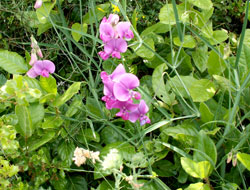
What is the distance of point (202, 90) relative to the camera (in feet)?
4.43

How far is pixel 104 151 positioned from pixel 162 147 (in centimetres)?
24

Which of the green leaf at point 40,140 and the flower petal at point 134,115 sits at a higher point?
the flower petal at point 134,115

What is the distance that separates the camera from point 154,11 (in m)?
2.03

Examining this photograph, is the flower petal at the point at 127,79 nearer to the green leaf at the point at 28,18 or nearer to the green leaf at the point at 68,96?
the green leaf at the point at 68,96

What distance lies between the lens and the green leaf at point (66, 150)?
1.34 m

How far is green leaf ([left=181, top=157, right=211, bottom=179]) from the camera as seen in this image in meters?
1.14

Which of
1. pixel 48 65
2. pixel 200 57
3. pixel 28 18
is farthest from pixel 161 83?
pixel 28 18

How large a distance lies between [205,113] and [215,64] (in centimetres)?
24

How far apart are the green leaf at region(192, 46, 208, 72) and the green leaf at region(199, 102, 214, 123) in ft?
1.11

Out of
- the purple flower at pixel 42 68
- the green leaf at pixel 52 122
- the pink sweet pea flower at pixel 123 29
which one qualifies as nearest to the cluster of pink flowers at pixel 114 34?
the pink sweet pea flower at pixel 123 29

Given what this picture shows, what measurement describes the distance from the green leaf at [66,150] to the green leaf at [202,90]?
0.56 meters

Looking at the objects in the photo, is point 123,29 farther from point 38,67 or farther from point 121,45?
point 38,67

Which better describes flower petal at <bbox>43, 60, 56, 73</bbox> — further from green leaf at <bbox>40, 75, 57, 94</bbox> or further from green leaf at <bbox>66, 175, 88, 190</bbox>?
green leaf at <bbox>66, 175, 88, 190</bbox>

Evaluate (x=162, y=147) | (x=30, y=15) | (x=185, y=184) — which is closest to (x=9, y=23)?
(x=30, y=15)
